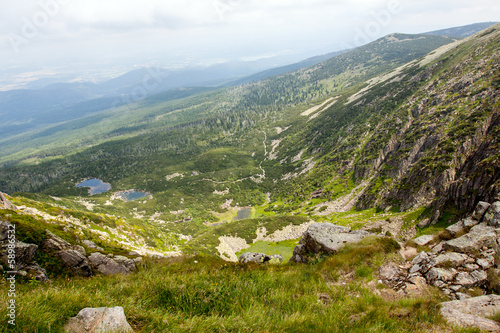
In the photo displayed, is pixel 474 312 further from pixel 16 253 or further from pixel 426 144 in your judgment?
pixel 426 144

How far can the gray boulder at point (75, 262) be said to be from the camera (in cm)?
1441

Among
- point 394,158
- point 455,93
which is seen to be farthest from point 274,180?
point 455,93

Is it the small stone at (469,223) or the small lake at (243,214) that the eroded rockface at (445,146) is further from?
the small lake at (243,214)

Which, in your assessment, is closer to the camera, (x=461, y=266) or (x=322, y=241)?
(x=461, y=266)

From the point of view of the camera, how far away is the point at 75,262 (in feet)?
48.7

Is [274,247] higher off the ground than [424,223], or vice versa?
[424,223]

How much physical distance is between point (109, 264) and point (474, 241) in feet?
75.0

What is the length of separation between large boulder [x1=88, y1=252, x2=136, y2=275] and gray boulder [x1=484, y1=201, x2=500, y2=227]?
23250 millimetres

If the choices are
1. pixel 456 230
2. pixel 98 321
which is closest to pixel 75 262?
pixel 98 321

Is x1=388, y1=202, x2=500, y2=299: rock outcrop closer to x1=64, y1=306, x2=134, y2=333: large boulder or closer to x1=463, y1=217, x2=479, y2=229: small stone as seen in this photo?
x1=463, y1=217, x2=479, y2=229: small stone

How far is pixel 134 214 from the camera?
526 ft

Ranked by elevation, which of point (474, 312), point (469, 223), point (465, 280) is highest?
point (474, 312)

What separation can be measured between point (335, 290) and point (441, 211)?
38535 millimetres

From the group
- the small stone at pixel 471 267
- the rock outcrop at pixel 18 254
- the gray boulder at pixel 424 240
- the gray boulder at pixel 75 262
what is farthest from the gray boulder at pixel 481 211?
the gray boulder at pixel 75 262
